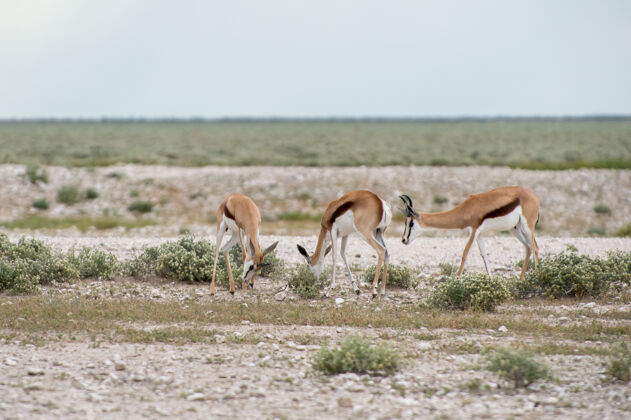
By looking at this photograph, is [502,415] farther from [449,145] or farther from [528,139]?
[528,139]

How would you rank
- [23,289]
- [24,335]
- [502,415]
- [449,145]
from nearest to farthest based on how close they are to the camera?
1. [502,415]
2. [24,335]
3. [23,289]
4. [449,145]

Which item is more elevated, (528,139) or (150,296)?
(528,139)

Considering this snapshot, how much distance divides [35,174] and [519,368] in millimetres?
26579

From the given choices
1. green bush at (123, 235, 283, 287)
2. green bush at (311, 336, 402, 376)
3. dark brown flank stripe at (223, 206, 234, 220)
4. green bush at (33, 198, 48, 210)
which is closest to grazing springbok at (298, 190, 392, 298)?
dark brown flank stripe at (223, 206, 234, 220)

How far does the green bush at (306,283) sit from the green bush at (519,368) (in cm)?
501

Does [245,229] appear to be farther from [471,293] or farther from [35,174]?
Answer: [35,174]

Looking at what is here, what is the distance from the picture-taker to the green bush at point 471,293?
10453mm

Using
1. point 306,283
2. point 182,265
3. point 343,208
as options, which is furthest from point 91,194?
point 343,208

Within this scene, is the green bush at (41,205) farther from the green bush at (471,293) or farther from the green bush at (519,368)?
the green bush at (519,368)

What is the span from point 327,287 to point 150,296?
10.6 feet

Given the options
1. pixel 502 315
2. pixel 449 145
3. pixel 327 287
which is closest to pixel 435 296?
pixel 502 315

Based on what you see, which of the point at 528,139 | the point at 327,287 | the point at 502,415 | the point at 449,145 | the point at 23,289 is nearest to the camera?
the point at 502,415

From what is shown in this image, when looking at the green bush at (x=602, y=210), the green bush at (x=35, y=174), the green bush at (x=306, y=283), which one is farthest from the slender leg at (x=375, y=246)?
the green bush at (x=35, y=174)

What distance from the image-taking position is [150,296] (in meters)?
11.7
